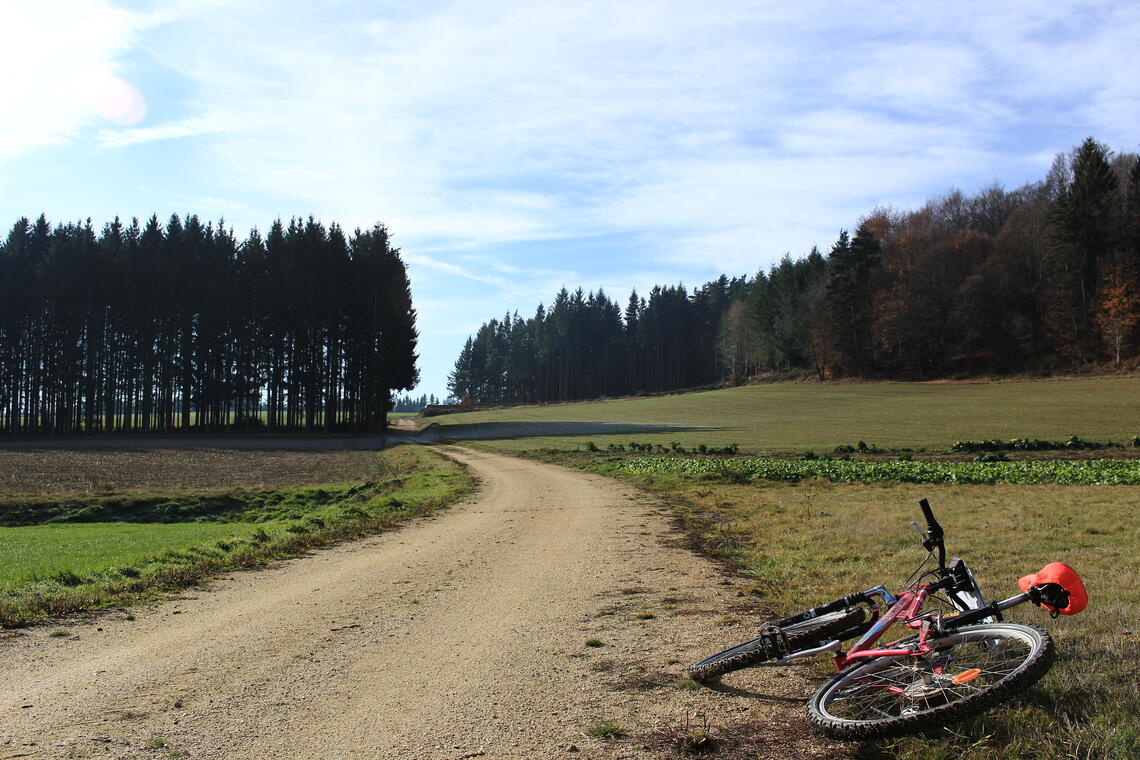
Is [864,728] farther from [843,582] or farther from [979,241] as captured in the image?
[979,241]

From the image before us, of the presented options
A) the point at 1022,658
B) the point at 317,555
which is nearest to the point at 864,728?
the point at 1022,658

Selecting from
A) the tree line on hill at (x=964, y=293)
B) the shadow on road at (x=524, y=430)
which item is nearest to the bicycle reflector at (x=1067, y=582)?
the shadow on road at (x=524, y=430)

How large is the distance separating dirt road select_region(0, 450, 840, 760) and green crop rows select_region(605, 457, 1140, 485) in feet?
54.5

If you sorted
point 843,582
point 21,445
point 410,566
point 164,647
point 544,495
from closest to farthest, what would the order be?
1. point 164,647
2. point 843,582
3. point 410,566
4. point 544,495
5. point 21,445

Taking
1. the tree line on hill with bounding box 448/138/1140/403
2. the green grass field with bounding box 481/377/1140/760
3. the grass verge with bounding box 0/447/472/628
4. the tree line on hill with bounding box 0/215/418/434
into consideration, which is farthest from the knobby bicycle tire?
the tree line on hill with bounding box 448/138/1140/403

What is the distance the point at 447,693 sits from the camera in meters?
5.88

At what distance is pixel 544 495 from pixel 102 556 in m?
12.7

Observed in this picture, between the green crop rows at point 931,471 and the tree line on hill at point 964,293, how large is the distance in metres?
58.5

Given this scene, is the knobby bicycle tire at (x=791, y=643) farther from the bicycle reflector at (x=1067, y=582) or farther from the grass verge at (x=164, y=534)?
the grass verge at (x=164, y=534)

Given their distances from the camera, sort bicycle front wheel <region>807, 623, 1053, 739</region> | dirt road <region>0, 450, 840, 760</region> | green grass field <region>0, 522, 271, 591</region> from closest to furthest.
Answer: bicycle front wheel <region>807, 623, 1053, 739</region>
dirt road <region>0, 450, 840, 760</region>
green grass field <region>0, 522, 271, 591</region>

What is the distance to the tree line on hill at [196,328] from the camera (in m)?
69.6

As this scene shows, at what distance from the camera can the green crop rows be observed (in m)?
24.4

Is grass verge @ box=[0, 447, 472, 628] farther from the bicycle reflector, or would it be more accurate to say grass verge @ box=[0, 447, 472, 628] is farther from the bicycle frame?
the bicycle reflector

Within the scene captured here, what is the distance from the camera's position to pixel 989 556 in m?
11.1
